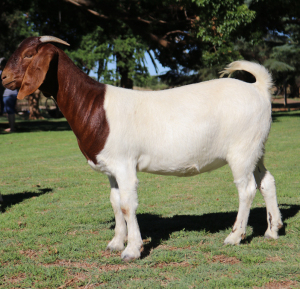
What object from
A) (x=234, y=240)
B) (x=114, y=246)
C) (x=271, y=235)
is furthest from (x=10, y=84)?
(x=271, y=235)

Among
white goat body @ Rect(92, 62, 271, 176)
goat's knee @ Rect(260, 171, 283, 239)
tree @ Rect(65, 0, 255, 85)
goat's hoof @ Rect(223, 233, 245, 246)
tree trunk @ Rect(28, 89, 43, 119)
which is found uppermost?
tree @ Rect(65, 0, 255, 85)

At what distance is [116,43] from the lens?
112ft

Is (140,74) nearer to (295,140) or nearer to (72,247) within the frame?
(295,140)

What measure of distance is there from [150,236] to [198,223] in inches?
33.5

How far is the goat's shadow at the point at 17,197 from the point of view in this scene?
7.05 metres

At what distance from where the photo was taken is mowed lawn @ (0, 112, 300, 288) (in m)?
3.88

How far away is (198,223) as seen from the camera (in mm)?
5645

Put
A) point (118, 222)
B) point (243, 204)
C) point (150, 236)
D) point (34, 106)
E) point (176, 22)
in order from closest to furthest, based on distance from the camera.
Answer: point (243, 204), point (118, 222), point (150, 236), point (176, 22), point (34, 106)

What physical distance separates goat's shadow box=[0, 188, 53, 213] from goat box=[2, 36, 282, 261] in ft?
10.3

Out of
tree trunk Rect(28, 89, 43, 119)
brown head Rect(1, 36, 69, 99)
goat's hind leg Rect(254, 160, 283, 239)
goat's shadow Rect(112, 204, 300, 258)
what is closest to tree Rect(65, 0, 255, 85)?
goat's shadow Rect(112, 204, 300, 258)

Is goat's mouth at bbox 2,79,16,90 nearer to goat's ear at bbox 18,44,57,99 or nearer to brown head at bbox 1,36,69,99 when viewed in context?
brown head at bbox 1,36,69,99

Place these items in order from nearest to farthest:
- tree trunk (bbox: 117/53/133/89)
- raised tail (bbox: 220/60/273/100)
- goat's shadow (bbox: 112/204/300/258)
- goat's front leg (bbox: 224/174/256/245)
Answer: goat's front leg (bbox: 224/174/256/245), raised tail (bbox: 220/60/273/100), goat's shadow (bbox: 112/204/300/258), tree trunk (bbox: 117/53/133/89)

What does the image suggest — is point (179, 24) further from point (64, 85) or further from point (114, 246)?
point (114, 246)

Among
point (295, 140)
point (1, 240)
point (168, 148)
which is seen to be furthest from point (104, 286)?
point (295, 140)
